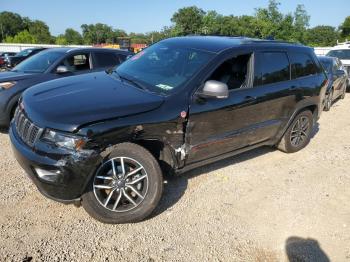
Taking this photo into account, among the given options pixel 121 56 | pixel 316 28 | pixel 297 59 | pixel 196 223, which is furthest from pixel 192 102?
pixel 316 28

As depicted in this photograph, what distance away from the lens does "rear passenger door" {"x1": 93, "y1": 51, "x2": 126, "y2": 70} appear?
7.27 m

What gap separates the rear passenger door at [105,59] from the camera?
286 inches

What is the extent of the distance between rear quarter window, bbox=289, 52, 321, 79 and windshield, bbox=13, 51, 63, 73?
447cm

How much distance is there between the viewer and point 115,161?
328cm

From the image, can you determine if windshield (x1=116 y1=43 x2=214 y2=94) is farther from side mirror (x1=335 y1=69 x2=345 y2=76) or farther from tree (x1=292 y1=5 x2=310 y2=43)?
tree (x1=292 y1=5 x2=310 y2=43)

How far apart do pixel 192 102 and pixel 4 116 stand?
380 centimetres

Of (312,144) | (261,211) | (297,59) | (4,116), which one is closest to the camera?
(261,211)

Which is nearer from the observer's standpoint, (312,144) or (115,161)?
(115,161)

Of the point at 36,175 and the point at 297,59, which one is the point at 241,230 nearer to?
the point at 36,175

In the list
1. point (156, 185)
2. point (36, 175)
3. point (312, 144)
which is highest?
point (36, 175)

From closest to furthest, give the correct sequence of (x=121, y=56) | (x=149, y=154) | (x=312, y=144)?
(x=149, y=154)
(x=312, y=144)
(x=121, y=56)

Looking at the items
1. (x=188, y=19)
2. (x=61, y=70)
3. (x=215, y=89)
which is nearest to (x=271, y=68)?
(x=215, y=89)


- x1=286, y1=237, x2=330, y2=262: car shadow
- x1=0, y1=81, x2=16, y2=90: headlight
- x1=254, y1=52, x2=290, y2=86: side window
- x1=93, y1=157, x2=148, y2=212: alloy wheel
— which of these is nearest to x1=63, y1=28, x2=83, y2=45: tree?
x1=0, y1=81, x2=16, y2=90: headlight

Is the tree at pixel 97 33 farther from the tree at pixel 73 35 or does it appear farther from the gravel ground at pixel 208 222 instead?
the gravel ground at pixel 208 222
